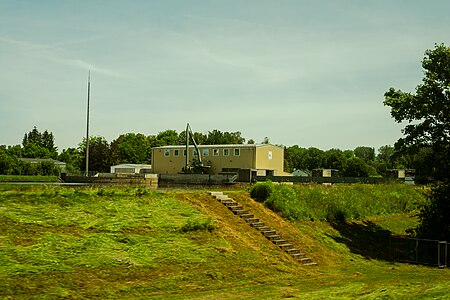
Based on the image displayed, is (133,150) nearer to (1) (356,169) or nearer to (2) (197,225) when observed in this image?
(1) (356,169)

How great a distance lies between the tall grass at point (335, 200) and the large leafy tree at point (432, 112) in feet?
18.6

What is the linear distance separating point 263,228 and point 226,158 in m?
43.1

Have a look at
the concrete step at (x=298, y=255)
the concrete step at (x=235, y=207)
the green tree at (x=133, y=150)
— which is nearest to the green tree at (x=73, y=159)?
the green tree at (x=133, y=150)

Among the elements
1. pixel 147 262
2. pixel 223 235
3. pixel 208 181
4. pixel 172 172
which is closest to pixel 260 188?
pixel 223 235

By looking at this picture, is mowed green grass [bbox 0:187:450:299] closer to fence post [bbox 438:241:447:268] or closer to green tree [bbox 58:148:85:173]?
fence post [bbox 438:241:447:268]

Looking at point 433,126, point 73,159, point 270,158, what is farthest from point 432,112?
point 73,159

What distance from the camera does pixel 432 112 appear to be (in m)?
32.0

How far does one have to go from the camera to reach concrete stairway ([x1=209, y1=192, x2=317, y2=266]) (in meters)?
24.9

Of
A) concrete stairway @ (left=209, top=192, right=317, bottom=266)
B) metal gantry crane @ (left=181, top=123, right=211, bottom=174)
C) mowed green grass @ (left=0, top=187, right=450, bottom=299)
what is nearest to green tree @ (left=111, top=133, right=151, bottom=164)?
metal gantry crane @ (left=181, top=123, right=211, bottom=174)

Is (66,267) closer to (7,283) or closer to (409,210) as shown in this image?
(7,283)

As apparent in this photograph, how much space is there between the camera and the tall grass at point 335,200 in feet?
102

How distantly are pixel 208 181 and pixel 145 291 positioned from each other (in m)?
43.0

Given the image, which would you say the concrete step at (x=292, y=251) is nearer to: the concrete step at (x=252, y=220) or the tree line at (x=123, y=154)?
the concrete step at (x=252, y=220)

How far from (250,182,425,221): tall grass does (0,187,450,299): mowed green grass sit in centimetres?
232
